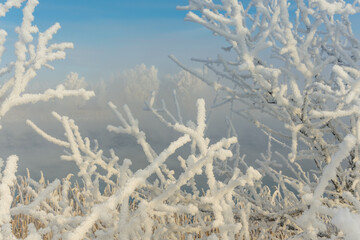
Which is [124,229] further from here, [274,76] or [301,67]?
[301,67]

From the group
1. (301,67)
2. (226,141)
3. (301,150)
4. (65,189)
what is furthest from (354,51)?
(65,189)

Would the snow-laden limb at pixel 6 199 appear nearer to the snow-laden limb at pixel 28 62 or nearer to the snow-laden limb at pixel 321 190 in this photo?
the snow-laden limb at pixel 28 62

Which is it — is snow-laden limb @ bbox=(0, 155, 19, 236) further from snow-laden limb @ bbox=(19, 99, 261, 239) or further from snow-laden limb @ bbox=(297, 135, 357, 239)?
snow-laden limb @ bbox=(297, 135, 357, 239)

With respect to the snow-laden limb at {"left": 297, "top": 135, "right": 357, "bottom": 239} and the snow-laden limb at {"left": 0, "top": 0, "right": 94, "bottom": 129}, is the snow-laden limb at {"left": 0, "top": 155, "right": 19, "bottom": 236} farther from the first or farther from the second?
the snow-laden limb at {"left": 297, "top": 135, "right": 357, "bottom": 239}

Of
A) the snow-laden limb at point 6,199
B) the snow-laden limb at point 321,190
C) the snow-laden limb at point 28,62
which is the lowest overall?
the snow-laden limb at point 321,190

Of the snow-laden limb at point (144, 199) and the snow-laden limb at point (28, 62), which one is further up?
the snow-laden limb at point (28, 62)

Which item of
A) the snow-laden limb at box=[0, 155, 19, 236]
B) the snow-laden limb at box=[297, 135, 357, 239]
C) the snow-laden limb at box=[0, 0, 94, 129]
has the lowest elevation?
the snow-laden limb at box=[297, 135, 357, 239]

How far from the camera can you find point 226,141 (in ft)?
4.99

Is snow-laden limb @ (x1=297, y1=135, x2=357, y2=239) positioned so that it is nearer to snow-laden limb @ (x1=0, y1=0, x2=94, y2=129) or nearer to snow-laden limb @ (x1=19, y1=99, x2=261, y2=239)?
snow-laden limb @ (x1=19, y1=99, x2=261, y2=239)

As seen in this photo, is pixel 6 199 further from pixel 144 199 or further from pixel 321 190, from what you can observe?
pixel 321 190

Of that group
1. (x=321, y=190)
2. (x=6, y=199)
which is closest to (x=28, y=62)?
(x=6, y=199)

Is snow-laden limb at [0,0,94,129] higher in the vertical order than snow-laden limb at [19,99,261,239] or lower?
higher

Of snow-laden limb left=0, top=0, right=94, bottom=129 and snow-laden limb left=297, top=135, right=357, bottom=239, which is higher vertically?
snow-laden limb left=0, top=0, right=94, bottom=129

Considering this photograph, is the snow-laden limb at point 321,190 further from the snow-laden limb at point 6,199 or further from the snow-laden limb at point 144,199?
the snow-laden limb at point 6,199
